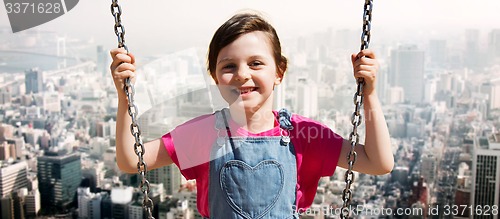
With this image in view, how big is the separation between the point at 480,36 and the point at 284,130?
11017 millimetres

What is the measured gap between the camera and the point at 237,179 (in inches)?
32.9

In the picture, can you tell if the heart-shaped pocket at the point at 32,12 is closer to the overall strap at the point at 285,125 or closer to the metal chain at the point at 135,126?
the metal chain at the point at 135,126

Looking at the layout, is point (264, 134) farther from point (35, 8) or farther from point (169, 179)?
point (169, 179)

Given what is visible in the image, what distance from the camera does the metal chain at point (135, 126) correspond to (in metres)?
0.80

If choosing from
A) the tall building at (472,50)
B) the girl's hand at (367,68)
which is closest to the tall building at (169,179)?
the girl's hand at (367,68)

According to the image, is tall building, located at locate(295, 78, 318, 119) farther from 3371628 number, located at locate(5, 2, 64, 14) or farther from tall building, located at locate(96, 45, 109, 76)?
3371628 number, located at locate(5, 2, 64, 14)

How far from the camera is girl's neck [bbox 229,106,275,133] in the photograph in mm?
881

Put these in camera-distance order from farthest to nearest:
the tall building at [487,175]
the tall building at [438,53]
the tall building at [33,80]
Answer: the tall building at [438,53] < the tall building at [33,80] < the tall building at [487,175]

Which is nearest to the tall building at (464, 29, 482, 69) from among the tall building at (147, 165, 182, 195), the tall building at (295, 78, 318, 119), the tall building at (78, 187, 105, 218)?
the tall building at (295, 78, 318, 119)

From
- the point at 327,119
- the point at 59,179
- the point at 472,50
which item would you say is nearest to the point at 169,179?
the point at 327,119

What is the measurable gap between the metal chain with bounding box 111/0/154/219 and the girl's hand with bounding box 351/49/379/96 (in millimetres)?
372

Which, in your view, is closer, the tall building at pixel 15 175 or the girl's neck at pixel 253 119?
the girl's neck at pixel 253 119

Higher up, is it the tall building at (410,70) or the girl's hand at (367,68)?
the tall building at (410,70)

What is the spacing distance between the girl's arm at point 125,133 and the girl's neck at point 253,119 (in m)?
0.14
